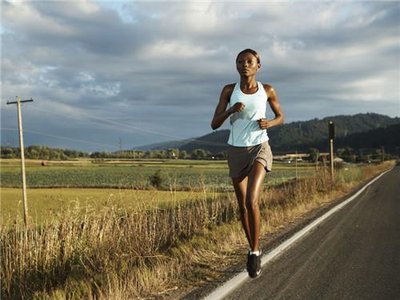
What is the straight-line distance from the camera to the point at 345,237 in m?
8.52

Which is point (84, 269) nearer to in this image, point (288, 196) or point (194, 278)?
point (194, 278)

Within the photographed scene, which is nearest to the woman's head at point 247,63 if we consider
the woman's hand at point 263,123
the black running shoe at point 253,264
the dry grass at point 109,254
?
the woman's hand at point 263,123

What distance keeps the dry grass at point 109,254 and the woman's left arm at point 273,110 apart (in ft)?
6.36

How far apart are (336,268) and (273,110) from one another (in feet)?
7.31

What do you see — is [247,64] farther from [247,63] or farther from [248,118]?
[248,118]

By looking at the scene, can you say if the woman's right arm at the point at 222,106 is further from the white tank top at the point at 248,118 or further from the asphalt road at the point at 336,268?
the asphalt road at the point at 336,268

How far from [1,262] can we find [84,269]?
1.14 m

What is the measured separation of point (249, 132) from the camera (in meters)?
5.16

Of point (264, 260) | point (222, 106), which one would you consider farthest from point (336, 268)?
point (222, 106)

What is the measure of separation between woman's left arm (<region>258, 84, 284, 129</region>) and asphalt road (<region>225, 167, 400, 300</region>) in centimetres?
172

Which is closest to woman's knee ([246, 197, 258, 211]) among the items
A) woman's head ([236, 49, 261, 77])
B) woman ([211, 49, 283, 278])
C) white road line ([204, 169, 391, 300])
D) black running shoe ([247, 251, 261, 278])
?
woman ([211, 49, 283, 278])

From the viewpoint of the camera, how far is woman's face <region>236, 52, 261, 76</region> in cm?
507

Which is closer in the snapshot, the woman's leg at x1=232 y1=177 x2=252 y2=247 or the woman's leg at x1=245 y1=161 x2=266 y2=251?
the woman's leg at x1=245 y1=161 x2=266 y2=251

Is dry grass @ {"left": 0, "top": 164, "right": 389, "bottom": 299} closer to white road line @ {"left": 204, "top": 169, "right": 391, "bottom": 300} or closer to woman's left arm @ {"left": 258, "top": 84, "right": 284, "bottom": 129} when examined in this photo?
white road line @ {"left": 204, "top": 169, "right": 391, "bottom": 300}
